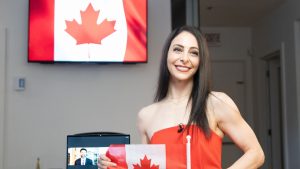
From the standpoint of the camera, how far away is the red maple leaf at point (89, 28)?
2.88 m

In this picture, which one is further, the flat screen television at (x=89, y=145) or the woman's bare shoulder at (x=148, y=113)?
the flat screen television at (x=89, y=145)

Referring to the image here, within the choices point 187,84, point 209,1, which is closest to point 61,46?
point 187,84

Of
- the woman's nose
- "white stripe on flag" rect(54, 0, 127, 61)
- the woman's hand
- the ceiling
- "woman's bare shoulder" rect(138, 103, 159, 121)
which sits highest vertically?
the ceiling

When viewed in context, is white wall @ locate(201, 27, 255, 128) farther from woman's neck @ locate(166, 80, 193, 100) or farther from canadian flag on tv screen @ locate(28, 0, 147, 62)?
woman's neck @ locate(166, 80, 193, 100)

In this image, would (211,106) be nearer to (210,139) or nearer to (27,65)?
(210,139)

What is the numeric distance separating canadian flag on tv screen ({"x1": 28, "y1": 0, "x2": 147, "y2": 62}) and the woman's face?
1.73 meters

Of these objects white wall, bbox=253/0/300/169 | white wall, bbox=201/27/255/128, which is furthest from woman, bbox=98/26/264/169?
white wall, bbox=201/27/255/128

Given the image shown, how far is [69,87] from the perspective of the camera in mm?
2957

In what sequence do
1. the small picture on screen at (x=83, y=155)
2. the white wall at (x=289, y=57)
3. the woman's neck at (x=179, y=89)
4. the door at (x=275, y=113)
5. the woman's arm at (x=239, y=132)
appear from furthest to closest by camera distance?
the door at (x=275, y=113) → the white wall at (x=289, y=57) → the small picture on screen at (x=83, y=155) → the woman's neck at (x=179, y=89) → the woman's arm at (x=239, y=132)

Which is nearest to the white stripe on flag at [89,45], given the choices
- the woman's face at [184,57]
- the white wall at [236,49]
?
the woman's face at [184,57]

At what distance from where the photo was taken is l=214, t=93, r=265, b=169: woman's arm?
1085 mm

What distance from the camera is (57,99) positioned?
2.94m

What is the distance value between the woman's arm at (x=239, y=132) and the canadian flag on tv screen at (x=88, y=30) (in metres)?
1.79

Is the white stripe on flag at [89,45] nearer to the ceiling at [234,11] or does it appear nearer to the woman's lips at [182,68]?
the woman's lips at [182,68]
